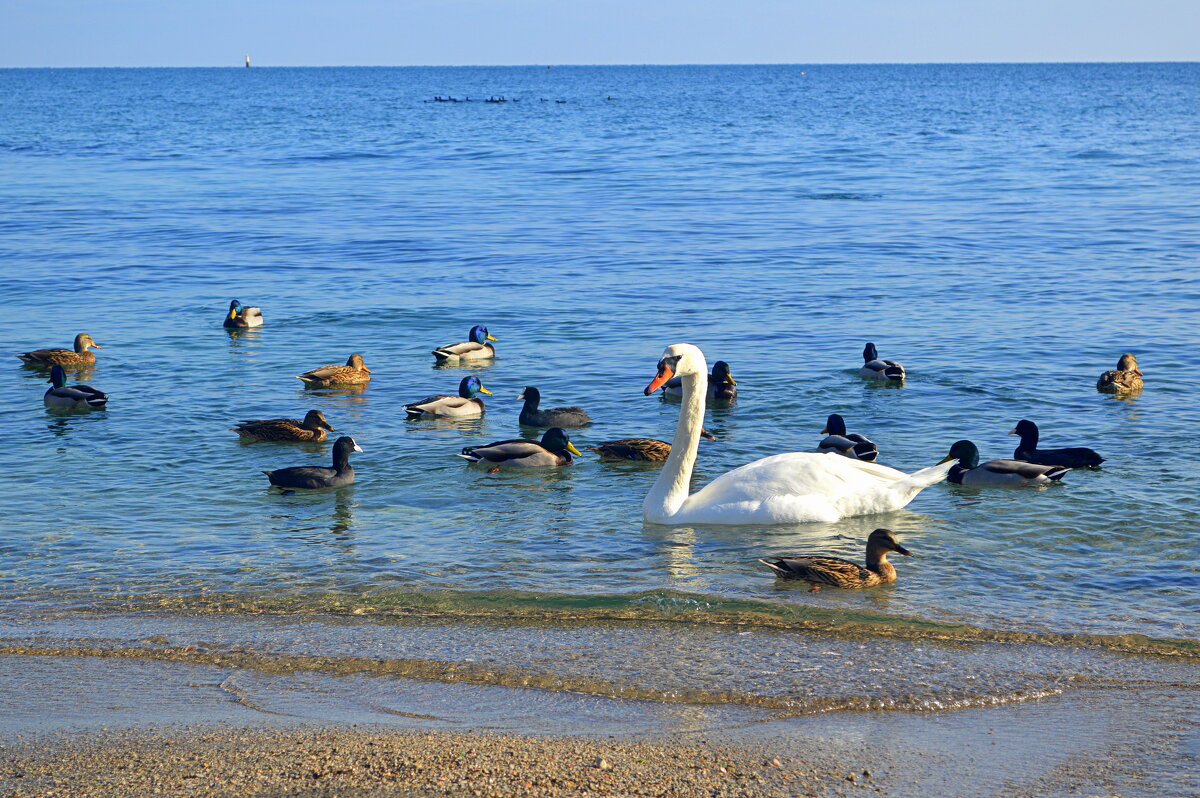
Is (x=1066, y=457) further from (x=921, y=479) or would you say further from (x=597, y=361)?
(x=597, y=361)

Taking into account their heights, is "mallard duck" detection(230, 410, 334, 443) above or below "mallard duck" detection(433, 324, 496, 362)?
below

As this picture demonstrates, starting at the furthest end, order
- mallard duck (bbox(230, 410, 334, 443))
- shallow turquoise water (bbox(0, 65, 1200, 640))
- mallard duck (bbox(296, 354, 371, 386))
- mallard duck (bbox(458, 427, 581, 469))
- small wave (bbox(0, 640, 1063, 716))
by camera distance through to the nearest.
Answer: mallard duck (bbox(296, 354, 371, 386)) → mallard duck (bbox(230, 410, 334, 443)) → mallard duck (bbox(458, 427, 581, 469)) → shallow turquoise water (bbox(0, 65, 1200, 640)) → small wave (bbox(0, 640, 1063, 716))

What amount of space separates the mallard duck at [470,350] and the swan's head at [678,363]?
6.96 meters

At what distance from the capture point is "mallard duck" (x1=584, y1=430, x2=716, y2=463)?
13.2 m

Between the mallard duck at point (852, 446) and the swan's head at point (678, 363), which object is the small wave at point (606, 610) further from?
the mallard duck at point (852, 446)

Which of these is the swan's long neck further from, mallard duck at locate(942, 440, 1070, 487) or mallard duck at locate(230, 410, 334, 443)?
mallard duck at locate(230, 410, 334, 443)

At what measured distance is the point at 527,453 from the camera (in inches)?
512

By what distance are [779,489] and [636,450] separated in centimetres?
262

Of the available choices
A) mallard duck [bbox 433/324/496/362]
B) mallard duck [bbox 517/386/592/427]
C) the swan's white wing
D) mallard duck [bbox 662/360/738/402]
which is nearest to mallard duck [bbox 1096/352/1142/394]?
mallard duck [bbox 662/360/738/402]

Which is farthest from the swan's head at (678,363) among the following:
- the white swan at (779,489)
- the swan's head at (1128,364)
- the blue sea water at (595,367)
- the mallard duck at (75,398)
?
the mallard duck at (75,398)

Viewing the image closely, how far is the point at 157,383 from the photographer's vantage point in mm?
16969

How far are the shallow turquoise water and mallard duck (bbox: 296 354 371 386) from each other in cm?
30

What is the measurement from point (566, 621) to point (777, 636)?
1358 mm

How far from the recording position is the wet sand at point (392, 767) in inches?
232
